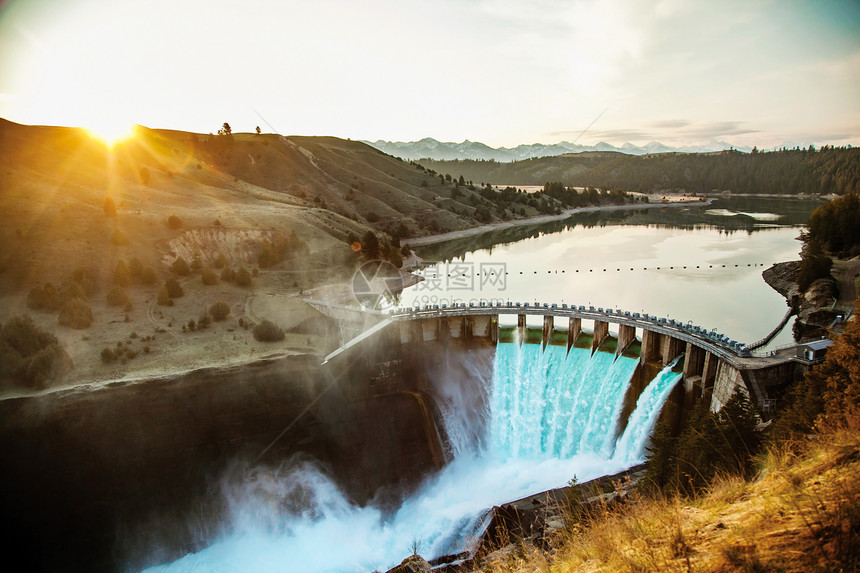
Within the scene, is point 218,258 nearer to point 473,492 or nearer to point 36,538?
point 36,538

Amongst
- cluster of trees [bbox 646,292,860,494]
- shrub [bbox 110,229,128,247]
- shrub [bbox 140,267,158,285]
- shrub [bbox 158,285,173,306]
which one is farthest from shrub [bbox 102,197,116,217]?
cluster of trees [bbox 646,292,860,494]

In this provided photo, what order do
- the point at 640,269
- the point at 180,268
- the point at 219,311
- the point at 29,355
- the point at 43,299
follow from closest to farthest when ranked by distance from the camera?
the point at 29,355 → the point at 43,299 → the point at 219,311 → the point at 180,268 → the point at 640,269

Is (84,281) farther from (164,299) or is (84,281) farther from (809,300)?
(809,300)

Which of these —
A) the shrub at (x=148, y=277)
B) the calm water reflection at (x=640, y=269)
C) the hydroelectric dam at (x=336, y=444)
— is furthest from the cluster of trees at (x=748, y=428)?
the shrub at (x=148, y=277)

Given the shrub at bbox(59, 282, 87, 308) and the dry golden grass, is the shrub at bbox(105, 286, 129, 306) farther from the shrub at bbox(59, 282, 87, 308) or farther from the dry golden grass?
the dry golden grass

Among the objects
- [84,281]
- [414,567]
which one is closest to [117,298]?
[84,281]

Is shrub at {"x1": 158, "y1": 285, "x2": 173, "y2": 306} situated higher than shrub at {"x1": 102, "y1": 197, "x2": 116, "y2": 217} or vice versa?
shrub at {"x1": 102, "y1": 197, "x2": 116, "y2": 217}
